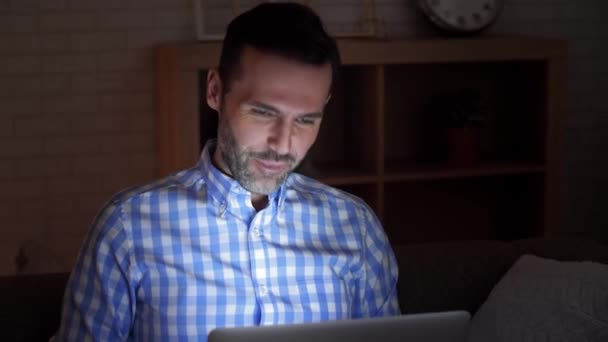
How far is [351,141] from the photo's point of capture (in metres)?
3.80

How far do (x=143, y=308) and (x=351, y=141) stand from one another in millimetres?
2233

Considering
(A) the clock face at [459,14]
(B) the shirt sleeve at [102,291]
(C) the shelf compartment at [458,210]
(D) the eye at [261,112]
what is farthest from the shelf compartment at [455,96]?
(B) the shirt sleeve at [102,291]

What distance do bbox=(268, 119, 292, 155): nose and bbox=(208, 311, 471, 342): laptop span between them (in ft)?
1.64

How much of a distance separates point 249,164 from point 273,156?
49 mm

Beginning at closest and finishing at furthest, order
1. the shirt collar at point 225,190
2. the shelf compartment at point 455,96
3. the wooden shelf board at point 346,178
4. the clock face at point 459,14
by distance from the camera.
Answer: the shirt collar at point 225,190
the wooden shelf board at point 346,178
the clock face at point 459,14
the shelf compartment at point 455,96

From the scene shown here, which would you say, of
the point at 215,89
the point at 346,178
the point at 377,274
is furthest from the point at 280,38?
the point at 346,178

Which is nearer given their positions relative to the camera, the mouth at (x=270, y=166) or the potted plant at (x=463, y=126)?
the mouth at (x=270, y=166)

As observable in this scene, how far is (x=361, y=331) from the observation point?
3.96 feet

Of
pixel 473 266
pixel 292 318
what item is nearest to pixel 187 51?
pixel 473 266

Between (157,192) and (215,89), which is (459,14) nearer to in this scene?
(215,89)

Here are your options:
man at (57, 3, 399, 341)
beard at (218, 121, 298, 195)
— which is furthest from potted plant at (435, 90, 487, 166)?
beard at (218, 121, 298, 195)

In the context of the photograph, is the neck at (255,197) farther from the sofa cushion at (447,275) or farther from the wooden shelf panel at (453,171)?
the wooden shelf panel at (453,171)

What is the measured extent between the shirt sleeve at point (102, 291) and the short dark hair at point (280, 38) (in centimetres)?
34

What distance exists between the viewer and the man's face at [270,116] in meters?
1.66
